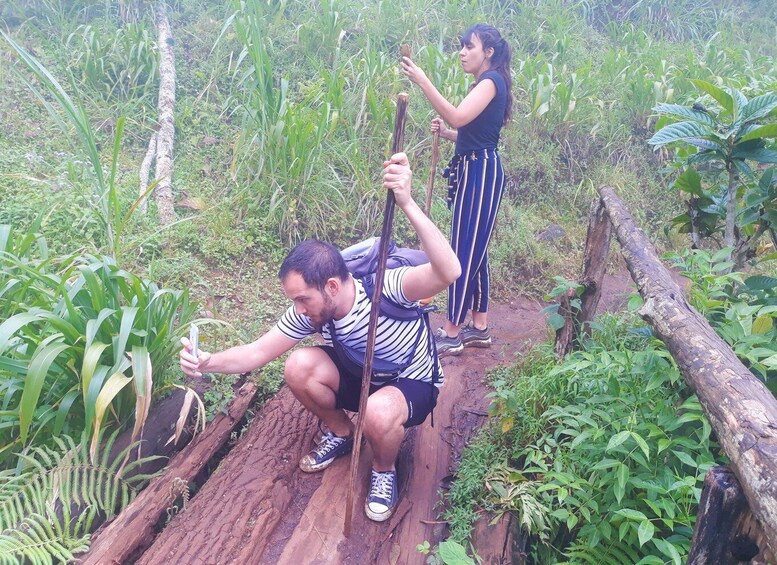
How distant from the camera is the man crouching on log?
1.84 meters

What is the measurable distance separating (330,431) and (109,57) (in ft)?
14.4

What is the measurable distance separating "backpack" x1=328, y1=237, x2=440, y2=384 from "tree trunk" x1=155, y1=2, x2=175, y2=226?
89.7 inches

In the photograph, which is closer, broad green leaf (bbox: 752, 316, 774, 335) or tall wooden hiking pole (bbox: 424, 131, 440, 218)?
broad green leaf (bbox: 752, 316, 774, 335)

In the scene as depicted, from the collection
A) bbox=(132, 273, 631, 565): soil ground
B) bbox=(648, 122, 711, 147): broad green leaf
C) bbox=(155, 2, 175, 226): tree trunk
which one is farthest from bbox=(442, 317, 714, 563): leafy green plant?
bbox=(155, 2, 175, 226): tree trunk

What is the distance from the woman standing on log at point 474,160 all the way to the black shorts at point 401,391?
93cm

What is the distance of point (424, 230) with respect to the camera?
1725 mm

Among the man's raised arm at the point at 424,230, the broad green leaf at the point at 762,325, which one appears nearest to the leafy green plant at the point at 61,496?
the man's raised arm at the point at 424,230

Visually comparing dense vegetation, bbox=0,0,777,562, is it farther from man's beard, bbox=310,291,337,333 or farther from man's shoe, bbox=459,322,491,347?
man's beard, bbox=310,291,337,333

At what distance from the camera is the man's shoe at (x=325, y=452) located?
2.39 m

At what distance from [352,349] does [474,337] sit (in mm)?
1406

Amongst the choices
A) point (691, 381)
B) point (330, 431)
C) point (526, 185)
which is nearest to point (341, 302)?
point (330, 431)

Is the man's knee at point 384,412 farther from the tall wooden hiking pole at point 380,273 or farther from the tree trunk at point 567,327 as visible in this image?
the tree trunk at point 567,327

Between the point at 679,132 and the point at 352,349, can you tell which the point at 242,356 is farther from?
the point at 679,132

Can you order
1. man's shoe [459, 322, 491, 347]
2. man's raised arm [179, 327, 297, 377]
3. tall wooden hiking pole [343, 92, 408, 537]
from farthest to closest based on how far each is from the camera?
1. man's shoe [459, 322, 491, 347]
2. man's raised arm [179, 327, 297, 377]
3. tall wooden hiking pole [343, 92, 408, 537]
